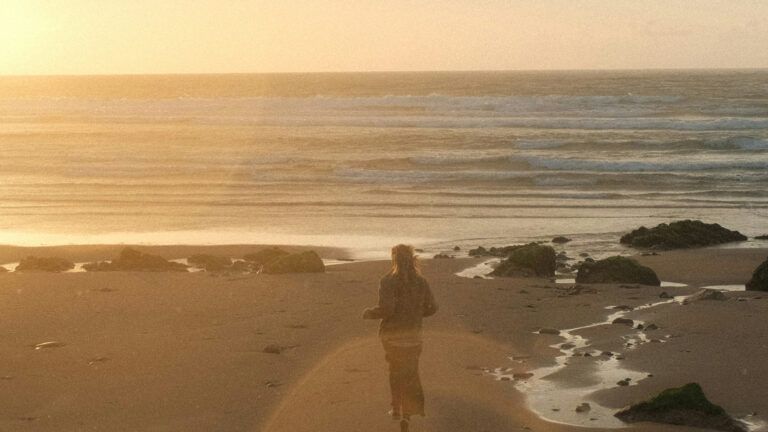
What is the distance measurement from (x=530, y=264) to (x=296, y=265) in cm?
352

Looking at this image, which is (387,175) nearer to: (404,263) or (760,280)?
(760,280)

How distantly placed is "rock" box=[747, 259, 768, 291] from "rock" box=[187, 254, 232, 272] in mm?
7921

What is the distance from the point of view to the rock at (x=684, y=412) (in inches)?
313

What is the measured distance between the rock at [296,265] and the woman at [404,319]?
321 inches

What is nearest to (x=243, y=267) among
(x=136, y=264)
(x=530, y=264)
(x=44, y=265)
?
(x=136, y=264)

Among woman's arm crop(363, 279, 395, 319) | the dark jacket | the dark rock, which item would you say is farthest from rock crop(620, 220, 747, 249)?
woman's arm crop(363, 279, 395, 319)

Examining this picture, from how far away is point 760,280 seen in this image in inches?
551

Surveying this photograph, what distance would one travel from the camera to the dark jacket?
24.0ft

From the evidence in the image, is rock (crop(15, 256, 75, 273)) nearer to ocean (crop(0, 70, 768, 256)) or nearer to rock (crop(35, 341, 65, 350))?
ocean (crop(0, 70, 768, 256))

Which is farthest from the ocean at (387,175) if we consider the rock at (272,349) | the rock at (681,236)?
the rock at (272,349)

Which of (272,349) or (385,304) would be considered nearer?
(385,304)

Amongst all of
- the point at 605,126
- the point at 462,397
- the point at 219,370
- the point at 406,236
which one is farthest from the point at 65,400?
the point at 605,126

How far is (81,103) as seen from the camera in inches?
3686

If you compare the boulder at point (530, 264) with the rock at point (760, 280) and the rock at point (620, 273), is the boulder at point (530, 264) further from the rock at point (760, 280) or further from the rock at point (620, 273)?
the rock at point (760, 280)
